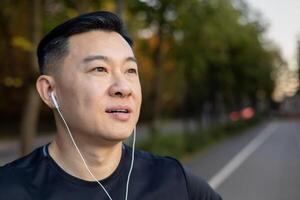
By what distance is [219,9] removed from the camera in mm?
18203

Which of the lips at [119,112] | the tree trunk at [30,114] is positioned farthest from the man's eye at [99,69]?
the tree trunk at [30,114]

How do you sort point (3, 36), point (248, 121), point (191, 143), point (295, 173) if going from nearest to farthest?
1. point (3, 36)
2. point (295, 173)
3. point (191, 143)
4. point (248, 121)

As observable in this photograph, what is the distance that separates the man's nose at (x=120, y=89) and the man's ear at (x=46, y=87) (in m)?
0.18

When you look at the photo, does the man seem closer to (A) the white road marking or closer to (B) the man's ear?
(B) the man's ear

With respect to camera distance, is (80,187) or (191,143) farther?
(191,143)

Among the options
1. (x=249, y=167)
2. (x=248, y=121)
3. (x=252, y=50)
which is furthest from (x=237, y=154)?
(x=248, y=121)

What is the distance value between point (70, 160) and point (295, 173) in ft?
48.8

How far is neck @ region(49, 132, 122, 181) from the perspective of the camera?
1.49 m

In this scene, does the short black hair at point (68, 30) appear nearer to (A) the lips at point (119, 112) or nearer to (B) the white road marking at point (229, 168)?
(A) the lips at point (119, 112)

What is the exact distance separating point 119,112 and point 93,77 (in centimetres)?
11

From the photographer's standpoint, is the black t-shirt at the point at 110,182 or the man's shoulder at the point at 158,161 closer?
the black t-shirt at the point at 110,182

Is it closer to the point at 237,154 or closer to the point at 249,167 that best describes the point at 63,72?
the point at 249,167

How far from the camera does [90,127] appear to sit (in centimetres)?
144

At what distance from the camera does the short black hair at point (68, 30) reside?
1494mm
